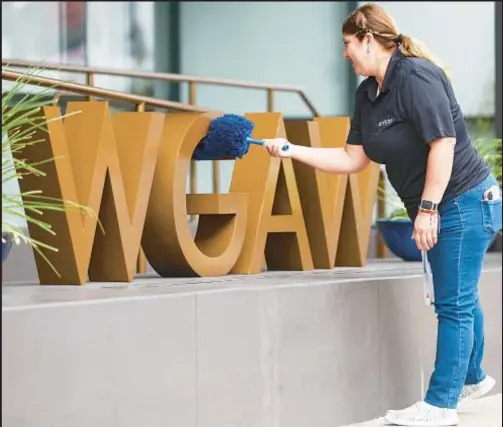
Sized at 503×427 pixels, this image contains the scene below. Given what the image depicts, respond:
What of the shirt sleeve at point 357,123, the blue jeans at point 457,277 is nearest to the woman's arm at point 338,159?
the shirt sleeve at point 357,123

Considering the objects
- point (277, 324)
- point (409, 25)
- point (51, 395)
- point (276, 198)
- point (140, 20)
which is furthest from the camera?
point (140, 20)

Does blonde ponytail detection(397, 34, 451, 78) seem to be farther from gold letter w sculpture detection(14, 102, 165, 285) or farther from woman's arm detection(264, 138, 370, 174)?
gold letter w sculpture detection(14, 102, 165, 285)

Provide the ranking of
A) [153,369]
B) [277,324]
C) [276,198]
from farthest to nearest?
[276,198]
[277,324]
[153,369]

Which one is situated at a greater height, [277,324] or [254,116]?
[254,116]

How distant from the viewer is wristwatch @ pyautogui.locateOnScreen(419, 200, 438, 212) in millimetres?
4051

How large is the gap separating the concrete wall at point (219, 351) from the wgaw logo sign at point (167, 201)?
16 centimetres

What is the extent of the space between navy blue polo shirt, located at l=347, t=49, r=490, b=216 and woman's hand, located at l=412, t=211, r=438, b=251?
A: 129mm

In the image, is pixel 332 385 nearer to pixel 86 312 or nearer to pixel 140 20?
pixel 86 312

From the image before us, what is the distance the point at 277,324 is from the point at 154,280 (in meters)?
0.47

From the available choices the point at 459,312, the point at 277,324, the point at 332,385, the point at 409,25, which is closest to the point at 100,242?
the point at 277,324

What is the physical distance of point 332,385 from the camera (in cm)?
432

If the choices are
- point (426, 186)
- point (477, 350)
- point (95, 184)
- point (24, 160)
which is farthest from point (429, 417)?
point (24, 160)

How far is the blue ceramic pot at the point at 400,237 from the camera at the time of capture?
566 cm

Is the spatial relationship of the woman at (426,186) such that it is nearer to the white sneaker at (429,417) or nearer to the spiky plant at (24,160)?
the white sneaker at (429,417)
